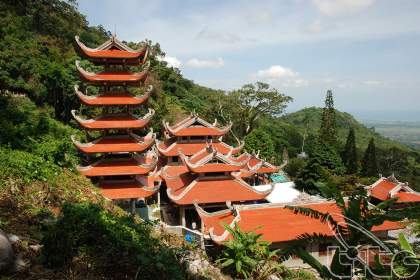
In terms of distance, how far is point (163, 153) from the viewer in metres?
25.3

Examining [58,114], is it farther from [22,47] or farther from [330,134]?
[330,134]

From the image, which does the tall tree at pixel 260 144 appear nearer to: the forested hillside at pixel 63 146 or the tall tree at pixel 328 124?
the forested hillside at pixel 63 146

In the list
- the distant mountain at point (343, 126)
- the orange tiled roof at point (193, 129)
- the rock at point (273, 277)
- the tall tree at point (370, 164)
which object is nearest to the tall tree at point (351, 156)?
the tall tree at point (370, 164)

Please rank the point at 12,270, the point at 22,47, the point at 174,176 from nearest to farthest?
1. the point at 12,270
2. the point at 174,176
3. the point at 22,47

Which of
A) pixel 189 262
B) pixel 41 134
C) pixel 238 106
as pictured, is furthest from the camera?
pixel 238 106

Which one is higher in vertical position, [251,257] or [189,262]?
[189,262]

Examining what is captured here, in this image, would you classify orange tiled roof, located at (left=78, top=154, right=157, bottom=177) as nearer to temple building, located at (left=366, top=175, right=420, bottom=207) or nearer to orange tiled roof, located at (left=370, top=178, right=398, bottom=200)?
temple building, located at (left=366, top=175, right=420, bottom=207)

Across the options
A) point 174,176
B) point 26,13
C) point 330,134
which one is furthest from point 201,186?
point 26,13

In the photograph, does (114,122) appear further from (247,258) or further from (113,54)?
(247,258)

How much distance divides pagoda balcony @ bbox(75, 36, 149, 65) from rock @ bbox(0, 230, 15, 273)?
49.1ft

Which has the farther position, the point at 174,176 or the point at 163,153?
the point at 163,153

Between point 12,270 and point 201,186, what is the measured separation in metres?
15.9

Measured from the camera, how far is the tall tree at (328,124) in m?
45.3

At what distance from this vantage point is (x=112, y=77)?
19.2m
